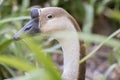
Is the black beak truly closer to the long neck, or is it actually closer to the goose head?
the goose head

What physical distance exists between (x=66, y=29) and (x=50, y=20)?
66mm

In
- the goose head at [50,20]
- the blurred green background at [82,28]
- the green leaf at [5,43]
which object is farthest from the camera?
the blurred green background at [82,28]

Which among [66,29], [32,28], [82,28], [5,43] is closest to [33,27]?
[32,28]

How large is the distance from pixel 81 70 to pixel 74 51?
7 cm

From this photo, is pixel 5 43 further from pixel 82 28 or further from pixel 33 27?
pixel 82 28

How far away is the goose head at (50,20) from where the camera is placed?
1.65m

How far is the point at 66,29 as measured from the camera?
1.67 metres

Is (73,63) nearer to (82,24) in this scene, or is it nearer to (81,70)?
(81,70)

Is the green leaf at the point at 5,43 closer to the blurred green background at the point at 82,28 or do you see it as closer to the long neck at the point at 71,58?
the blurred green background at the point at 82,28

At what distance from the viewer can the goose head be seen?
1.65m

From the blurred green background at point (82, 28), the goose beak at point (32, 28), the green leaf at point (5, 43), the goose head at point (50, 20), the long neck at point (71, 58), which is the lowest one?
the blurred green background at point (82, 28)

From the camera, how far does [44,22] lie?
1689mm

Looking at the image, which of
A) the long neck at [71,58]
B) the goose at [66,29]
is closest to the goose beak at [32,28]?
the goose at [66,29]

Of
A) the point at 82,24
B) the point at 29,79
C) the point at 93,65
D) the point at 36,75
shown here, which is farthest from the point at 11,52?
the point at 36,75
